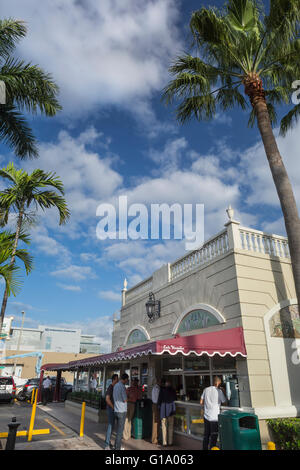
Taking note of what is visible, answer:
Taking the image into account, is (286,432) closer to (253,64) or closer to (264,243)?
(264,243)

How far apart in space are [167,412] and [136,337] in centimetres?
789

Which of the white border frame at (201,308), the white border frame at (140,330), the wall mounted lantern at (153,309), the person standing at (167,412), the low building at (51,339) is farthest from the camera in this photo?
the low building at (51,339)

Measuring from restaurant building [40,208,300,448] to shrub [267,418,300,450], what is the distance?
8.8 inches

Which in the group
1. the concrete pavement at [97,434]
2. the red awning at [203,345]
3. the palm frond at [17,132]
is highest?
the palm frond at [17,132]

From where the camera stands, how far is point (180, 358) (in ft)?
38.5

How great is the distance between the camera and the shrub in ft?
25.3

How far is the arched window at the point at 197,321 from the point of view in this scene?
1071cm

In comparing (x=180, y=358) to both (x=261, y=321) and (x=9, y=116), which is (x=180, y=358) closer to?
(x=261, y=321)

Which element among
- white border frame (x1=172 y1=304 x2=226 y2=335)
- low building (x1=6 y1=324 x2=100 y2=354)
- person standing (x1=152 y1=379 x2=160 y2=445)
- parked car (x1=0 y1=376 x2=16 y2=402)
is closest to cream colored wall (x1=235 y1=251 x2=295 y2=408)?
white border frame (x1=172 y1=304 x2=226 y2=335)

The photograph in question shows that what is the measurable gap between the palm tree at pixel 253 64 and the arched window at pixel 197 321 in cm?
374

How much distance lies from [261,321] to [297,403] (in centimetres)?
240

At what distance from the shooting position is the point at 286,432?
7969 millimetres

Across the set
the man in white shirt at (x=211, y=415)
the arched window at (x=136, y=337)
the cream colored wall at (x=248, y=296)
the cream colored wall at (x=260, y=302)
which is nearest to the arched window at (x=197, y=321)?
the cream colored wall at (x=248, y=296)

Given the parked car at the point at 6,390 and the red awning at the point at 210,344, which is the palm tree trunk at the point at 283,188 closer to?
the red awning at the point at 210,344
